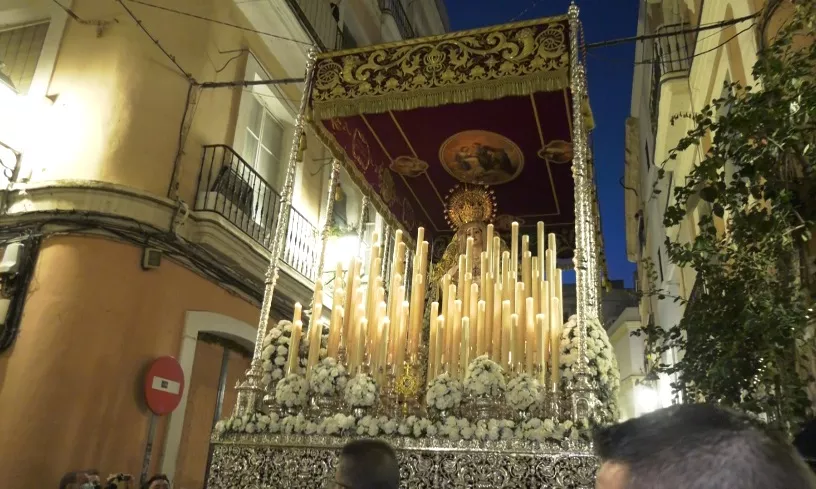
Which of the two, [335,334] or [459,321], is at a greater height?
[459,321]

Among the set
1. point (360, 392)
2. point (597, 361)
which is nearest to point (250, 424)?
point (360, 392)

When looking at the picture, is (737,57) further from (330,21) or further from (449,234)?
(330,21)

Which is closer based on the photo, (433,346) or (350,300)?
(433,346)

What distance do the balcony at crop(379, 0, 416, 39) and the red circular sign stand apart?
778cm

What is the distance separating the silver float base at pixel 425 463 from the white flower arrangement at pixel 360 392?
24cm

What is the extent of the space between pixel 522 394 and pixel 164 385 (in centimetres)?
375

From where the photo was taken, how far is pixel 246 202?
714cm

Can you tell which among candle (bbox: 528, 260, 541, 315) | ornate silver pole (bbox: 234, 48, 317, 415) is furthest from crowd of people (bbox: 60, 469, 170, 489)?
candle (bbox: 528, 260, 541, 315)

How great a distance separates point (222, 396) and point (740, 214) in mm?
5935

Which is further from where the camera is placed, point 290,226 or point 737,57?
point 290,226

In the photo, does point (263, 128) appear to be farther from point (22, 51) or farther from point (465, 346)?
point (465, 346)

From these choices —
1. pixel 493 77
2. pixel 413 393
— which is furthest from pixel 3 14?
pixel 413 393

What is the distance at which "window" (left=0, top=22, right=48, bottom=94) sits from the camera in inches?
260

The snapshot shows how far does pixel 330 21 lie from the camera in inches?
363
